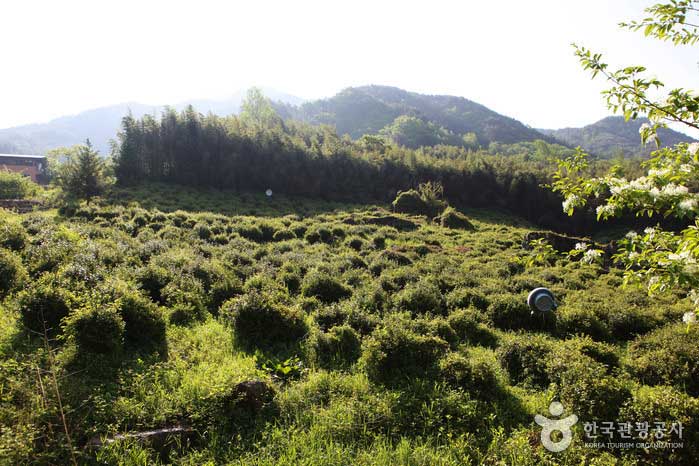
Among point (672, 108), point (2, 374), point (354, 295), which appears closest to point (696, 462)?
point (672, 108)

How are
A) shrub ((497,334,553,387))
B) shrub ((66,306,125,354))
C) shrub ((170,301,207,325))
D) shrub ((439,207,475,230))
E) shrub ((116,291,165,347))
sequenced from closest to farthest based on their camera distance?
shrub ((66,306,125,354))
shrub ((497,334,553,387))
shrub ((116,291,165,347))
shrub ((170,301,207,325))
shrub ((439,207,475,230))

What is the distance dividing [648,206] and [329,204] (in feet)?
114

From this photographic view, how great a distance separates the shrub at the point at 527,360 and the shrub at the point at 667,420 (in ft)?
5.63

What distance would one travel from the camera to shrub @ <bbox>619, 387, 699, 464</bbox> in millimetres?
4707

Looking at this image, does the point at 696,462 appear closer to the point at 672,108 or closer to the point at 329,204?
the point at 672,108

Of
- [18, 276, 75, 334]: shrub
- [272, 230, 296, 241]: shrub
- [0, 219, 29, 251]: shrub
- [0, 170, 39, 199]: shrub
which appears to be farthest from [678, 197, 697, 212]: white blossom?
[0, 170, 39, 199]: shrub

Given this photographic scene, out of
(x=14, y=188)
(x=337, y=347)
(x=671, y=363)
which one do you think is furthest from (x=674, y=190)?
(x=14, y=188)

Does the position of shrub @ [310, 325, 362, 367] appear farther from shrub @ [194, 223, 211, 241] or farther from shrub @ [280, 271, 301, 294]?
Result: shrub @ [194, 223, 211, 241]

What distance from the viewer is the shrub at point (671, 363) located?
679 cm

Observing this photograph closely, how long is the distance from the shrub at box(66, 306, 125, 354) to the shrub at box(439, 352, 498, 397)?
6245 mm

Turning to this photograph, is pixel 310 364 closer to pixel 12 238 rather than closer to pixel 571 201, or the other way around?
pixel 571 201

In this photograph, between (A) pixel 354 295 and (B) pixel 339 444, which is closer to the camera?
(B) pixel 339 444

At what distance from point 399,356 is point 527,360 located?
2769mm

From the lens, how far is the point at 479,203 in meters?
47.1
